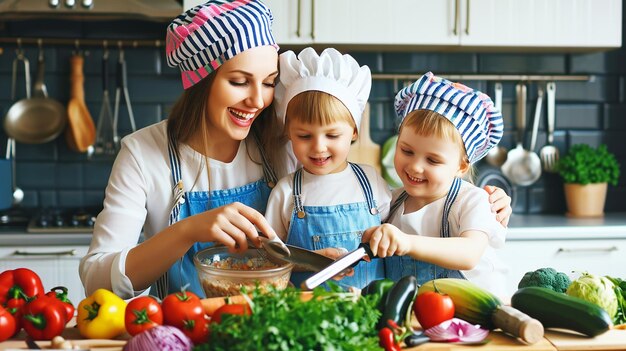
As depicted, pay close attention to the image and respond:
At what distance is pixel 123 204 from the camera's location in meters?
1.75

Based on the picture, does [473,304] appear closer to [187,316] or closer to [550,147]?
[187,316]

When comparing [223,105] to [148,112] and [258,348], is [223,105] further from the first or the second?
[148,112]

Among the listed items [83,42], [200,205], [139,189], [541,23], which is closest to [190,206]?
[200,205]

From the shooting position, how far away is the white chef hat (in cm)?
179

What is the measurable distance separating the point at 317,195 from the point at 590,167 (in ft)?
6.54

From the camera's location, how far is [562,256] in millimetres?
3023

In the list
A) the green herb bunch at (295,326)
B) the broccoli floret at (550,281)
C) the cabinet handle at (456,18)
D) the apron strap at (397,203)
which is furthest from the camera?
the cabinet handle at (456,18)

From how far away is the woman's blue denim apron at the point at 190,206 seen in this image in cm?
181

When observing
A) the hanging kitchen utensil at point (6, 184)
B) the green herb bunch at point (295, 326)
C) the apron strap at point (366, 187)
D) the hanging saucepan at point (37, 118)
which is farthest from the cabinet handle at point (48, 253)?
the green herb bunch at point (295, 326)

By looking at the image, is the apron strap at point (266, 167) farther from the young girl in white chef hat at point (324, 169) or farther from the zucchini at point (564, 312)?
the zucchini at point (564, 312)

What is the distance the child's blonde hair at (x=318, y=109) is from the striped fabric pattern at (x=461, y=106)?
0.18 metres

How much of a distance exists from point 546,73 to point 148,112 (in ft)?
6.27

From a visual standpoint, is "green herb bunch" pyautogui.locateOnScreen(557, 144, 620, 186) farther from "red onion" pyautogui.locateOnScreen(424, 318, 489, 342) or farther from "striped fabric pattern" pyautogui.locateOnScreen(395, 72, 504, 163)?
"red onion" pyautogui.locateOnScreen(424, 318, 489, 342)

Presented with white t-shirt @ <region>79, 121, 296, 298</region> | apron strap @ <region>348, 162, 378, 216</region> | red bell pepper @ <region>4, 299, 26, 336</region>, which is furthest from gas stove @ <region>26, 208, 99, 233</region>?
red bell pepper @ <region>4, 299, 26, 336</region>
